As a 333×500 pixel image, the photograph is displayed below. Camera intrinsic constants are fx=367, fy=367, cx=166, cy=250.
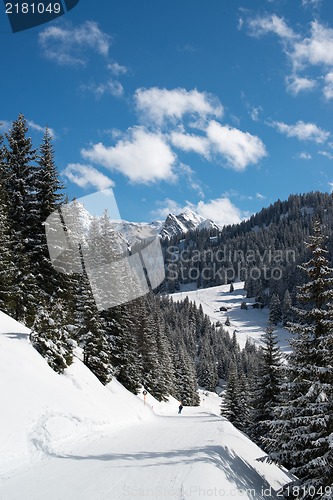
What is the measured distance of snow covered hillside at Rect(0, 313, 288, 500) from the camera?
832cm

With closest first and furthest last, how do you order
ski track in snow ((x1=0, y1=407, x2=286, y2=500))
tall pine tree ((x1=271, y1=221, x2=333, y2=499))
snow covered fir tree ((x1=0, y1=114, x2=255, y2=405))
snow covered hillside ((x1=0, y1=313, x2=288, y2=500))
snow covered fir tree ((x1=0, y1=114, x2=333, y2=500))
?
ski track in snow ((x1=0, y1=407, x2=286, y2=500)), snow covered hillside ((x1=0, y1=313, x2=288, y2=500)), tall pine tree ((x1=271, y1=221, x2=333, y2=499)), snow covered fir tree ((x1=0, y1=114, x2=333, y2=500)), snow covered fir tree ((x1=0, y1=114, x2=255, y2=405))

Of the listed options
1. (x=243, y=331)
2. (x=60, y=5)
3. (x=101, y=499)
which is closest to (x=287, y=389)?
(x=101, y=499)

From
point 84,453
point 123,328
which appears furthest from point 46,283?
point 84,453

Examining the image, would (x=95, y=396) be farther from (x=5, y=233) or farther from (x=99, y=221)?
(x=99, y=221)

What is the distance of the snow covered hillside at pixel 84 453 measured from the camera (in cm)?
832

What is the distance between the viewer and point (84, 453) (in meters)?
11.7

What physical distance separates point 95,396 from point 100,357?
6.57 meters

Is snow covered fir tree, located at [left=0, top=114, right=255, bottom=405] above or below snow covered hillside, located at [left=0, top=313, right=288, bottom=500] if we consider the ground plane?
above

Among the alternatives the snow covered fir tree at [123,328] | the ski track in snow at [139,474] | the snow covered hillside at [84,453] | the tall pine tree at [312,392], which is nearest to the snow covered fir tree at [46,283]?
the snow covered fir tree at [123,328]

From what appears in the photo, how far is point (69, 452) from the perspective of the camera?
11.5 m

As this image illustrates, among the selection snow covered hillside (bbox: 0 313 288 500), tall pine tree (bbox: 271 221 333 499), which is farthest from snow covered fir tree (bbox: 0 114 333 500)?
snow covered hillside (bbox: 0 313 288 500)

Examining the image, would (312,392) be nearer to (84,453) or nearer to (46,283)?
(84,453)

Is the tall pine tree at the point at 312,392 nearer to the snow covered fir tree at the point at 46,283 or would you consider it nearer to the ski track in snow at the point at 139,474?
the ski track in snow at the point at 139,474

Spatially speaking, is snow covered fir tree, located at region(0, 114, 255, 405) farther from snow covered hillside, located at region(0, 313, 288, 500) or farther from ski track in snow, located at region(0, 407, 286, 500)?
ski track in snow, located at region(0, 407, 286, 500)
